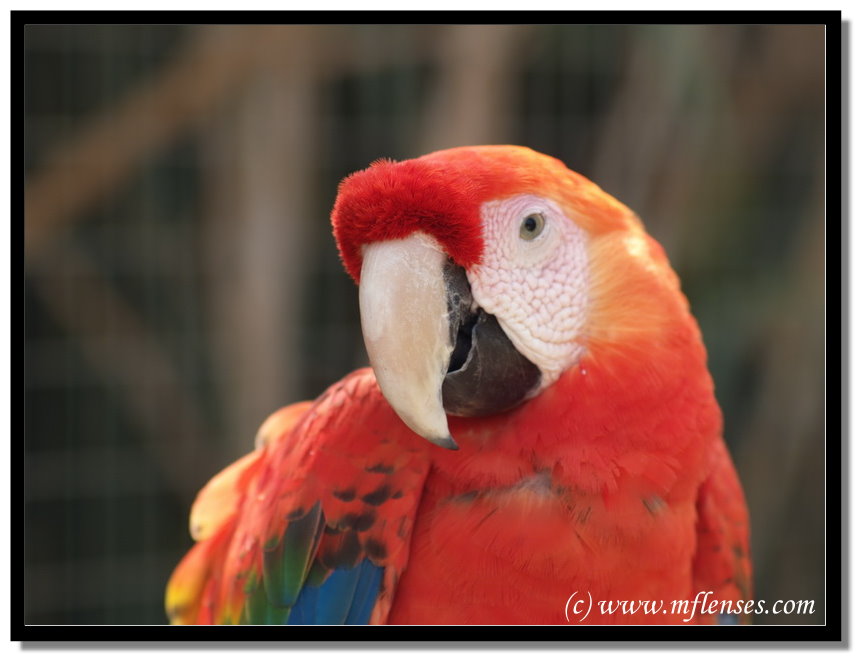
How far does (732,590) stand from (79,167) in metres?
1.77

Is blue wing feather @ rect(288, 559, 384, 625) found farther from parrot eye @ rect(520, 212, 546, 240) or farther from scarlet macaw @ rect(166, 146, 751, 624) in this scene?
parrot eye @ rect(520, 212, 546, 240)

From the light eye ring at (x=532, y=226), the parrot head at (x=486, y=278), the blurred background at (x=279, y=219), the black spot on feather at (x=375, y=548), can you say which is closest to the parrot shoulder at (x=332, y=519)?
the black spot on feather at (x=375, y=548)

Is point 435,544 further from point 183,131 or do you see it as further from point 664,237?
point 183,131

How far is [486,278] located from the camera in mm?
828

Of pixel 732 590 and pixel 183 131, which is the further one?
pixel 183 131

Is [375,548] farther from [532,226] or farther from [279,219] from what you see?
[279,219]

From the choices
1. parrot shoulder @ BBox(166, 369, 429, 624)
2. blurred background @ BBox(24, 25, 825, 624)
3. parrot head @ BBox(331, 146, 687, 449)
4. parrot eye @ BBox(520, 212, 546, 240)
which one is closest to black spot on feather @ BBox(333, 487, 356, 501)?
parrot shoulder @ BBox(166, 369, 429, 624)

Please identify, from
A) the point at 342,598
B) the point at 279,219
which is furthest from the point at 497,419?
the point at 279,219

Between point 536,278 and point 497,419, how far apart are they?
0.15 m

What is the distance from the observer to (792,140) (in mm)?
2311

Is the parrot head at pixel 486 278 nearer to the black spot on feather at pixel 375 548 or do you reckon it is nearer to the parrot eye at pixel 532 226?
the parrot eye at pixel 532 226

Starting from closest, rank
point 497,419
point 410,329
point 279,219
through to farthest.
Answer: point 410,329
point 497,419
point 279,219

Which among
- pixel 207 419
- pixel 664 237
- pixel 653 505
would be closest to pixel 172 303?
pixel 207 419

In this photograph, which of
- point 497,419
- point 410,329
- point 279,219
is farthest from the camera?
point 279,219
